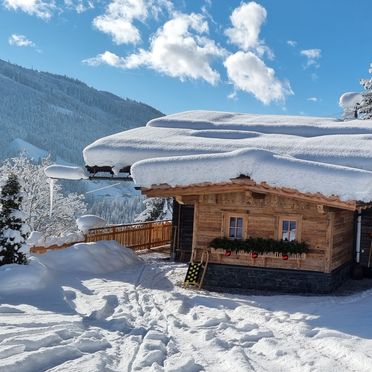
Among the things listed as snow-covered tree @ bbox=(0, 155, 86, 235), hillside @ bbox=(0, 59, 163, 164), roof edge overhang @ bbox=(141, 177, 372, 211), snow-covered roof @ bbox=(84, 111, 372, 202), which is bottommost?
snow-covered tree @ bbox=(0, 155, 86, 235)

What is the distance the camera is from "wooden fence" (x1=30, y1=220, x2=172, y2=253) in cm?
1809

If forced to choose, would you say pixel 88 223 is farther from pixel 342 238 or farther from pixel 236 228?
pixel 342 238

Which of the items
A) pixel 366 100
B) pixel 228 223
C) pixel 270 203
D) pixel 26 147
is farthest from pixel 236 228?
pixel 26 147

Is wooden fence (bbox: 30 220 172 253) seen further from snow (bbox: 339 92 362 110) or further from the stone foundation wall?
snow (bbox: 339 92 362 110)

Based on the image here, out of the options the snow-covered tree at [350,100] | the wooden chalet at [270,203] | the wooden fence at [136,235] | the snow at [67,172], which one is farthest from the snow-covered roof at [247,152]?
the snow-covered tree at [350,100]

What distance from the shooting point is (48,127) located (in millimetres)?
154375

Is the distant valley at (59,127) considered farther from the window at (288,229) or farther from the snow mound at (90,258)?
the window at (288,229)

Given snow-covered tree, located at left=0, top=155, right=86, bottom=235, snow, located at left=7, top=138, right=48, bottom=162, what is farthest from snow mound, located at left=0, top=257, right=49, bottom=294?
snow, located at left=7, top=138, right=48, bottom=162

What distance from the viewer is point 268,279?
480 inches

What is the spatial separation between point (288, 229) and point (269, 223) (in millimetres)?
508

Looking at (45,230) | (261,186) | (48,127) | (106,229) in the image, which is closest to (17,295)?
(261,186)

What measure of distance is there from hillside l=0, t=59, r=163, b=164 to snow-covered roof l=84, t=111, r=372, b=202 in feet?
355

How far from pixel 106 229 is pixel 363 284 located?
9698 millimetres

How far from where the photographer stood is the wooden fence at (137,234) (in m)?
18.2
